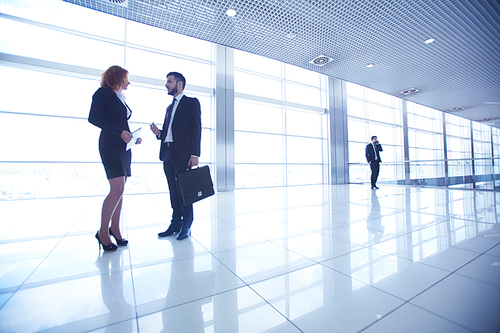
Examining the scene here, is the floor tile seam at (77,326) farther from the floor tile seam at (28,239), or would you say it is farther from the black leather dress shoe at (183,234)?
the floor tile seam at (28,239)

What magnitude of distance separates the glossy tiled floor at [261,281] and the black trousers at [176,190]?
222 millimetres

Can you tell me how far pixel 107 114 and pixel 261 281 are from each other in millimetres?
1792

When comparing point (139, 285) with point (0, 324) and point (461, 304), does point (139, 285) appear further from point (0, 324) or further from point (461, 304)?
point (461, 304)

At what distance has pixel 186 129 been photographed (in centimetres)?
222

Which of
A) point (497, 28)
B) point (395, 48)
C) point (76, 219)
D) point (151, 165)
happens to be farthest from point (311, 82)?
point (76, 219)

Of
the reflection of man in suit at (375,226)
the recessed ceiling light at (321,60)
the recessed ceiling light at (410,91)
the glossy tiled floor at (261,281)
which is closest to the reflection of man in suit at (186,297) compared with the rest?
the glossy tiled floor at (261,281)

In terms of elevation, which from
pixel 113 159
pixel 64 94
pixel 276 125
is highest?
pixel 64 94

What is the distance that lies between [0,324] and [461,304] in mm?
2049

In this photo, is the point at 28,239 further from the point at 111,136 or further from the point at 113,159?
the point at 111,136

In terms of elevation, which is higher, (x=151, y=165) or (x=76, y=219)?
(x=151, y=165)

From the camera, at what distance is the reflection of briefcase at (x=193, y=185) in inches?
78.4

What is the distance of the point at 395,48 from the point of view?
470 cm

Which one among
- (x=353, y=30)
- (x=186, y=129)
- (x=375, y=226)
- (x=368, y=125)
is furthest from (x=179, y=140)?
(x=368, y=125)

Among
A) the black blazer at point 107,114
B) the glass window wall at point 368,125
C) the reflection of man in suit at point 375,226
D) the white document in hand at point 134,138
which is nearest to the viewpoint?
the black blazer at point 107,114
